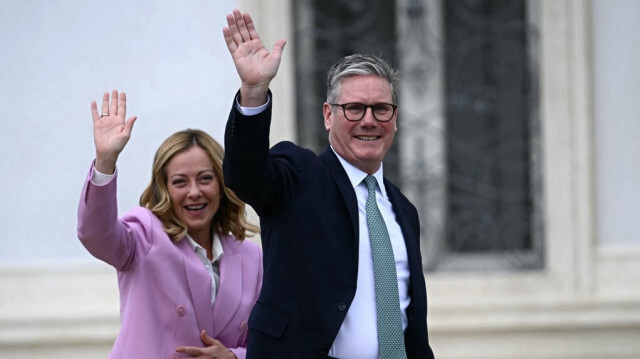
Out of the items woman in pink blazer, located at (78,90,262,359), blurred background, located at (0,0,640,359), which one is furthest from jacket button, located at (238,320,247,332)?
blurred background, located at (0,0,640,359)

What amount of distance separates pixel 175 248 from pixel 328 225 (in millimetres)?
618

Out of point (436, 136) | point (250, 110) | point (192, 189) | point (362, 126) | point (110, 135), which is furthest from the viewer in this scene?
point (436, 136)

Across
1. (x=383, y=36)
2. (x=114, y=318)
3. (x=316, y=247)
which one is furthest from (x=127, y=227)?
(x=383, y=36)

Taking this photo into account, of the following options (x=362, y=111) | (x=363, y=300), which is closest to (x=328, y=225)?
(x=363, y=300)

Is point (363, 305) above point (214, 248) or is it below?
below

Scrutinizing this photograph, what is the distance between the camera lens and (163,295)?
311 centimetres

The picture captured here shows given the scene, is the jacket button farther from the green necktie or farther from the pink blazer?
the green necktie

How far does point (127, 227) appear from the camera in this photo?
312 centimetres

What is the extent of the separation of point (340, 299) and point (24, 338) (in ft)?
10.6

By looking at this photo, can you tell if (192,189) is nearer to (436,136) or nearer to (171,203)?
(171,203)

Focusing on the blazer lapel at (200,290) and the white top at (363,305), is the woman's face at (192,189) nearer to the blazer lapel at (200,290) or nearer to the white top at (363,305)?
the blazer lapel at (200,290)

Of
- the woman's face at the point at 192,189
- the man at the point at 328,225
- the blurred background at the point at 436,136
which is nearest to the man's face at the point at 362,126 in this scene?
the man at the point at 328,225

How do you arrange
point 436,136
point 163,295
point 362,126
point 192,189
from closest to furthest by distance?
1. point 362,126
2. point 163,295
3. point 192,189
4. point 436,136

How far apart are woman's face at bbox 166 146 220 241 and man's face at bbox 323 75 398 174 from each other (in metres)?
0.54
